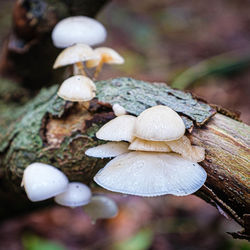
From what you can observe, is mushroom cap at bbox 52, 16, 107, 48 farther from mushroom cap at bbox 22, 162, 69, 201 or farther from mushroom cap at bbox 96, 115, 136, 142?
mushroom cap at bbox 22, 162, 69, 201

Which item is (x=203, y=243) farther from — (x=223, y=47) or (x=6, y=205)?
(x=223, y=47)

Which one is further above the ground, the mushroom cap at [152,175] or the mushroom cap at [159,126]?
the mushroom cap at [159,126]

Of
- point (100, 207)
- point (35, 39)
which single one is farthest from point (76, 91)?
point (35, 39)

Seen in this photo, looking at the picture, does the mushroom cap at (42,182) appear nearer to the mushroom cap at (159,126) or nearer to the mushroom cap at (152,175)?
the mushroom cap at (152,175)

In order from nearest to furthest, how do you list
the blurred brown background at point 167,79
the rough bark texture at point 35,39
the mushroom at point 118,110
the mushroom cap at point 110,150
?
1. the mushroom cap at point 110,150
2. the mushroom at point 118,110
3. the rough bark texture at point 35,39
4. the blurred brown background at point 167,79

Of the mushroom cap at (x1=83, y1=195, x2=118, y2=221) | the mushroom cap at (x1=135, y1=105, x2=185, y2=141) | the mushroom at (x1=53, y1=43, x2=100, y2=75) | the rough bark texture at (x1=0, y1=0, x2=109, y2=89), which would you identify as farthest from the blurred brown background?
the rough bark texture at (x1=0, y1=0, x2=109, y2=89)

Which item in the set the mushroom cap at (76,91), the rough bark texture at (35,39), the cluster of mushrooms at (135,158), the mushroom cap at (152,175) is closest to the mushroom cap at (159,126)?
the cluster of mushrooms at (135,158)
